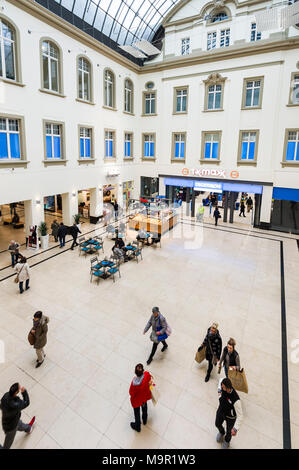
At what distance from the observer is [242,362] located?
7.16 m

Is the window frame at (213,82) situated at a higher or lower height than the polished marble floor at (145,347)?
higher

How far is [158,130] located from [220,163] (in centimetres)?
629

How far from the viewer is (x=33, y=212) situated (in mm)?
14812

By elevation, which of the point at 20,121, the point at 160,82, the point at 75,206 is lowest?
the point at 75,206

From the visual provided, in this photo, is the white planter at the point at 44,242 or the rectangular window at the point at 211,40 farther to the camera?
the rectangular window at the point at 211,40

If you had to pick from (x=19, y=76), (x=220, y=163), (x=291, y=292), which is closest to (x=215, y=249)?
(x=291, y=292)

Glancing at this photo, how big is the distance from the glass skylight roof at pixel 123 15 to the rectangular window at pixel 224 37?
215 inches

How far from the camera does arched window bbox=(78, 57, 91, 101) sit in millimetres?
16938

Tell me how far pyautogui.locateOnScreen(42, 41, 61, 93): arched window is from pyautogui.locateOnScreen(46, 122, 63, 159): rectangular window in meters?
2.00

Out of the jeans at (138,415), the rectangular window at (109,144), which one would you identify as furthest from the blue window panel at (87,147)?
the jeans at (138,415)

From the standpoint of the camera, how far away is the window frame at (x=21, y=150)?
12695 millimetres

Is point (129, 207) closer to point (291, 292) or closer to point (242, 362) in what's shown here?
point (291, 292)

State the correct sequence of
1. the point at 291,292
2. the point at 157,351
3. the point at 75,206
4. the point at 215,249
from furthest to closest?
the point at 75,206 < the point at 215,249 < the point at 291,292 < the point at 157,351

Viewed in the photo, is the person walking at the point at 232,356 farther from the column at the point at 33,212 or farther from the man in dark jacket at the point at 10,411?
the column at the point at 33,212
